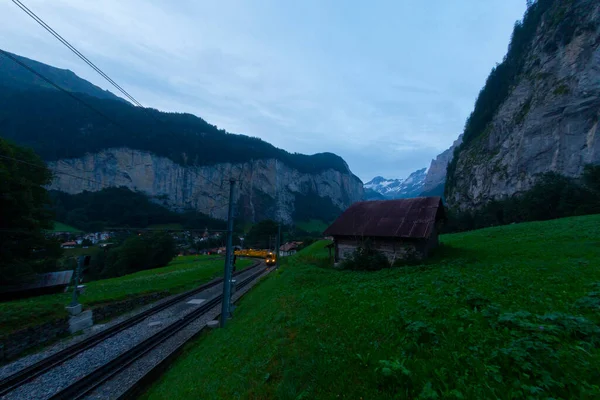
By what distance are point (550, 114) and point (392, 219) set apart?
217ft

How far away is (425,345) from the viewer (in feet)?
18.1

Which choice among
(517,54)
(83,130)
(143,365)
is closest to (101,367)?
(143,365)

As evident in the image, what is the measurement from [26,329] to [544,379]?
22202 millimetres

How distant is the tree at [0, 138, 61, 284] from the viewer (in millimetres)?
21406

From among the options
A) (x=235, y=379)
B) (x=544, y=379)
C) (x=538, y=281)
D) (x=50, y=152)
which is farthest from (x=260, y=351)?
(x=50, y=152)

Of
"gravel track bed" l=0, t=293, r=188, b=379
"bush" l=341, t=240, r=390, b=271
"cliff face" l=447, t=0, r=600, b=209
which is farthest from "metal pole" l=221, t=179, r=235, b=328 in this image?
"cliff face" l=447, t=0, r=600, b=209

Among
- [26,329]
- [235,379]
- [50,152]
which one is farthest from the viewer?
[50,152]

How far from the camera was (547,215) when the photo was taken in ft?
155

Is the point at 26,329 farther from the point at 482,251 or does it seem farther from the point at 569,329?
the point at 482,251

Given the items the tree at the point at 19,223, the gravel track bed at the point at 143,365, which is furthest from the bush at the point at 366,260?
the tree at the point at 19,223

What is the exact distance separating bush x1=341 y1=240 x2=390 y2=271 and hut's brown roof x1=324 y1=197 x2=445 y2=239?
1.37 meters

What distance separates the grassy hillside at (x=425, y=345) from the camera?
13.1ft

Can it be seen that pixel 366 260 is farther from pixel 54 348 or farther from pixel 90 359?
pixel 54 348

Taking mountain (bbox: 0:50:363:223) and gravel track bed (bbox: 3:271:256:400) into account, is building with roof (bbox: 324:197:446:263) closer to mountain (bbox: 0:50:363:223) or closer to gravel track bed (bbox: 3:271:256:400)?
gravel track bed (bbox: 3:271:256:400)
